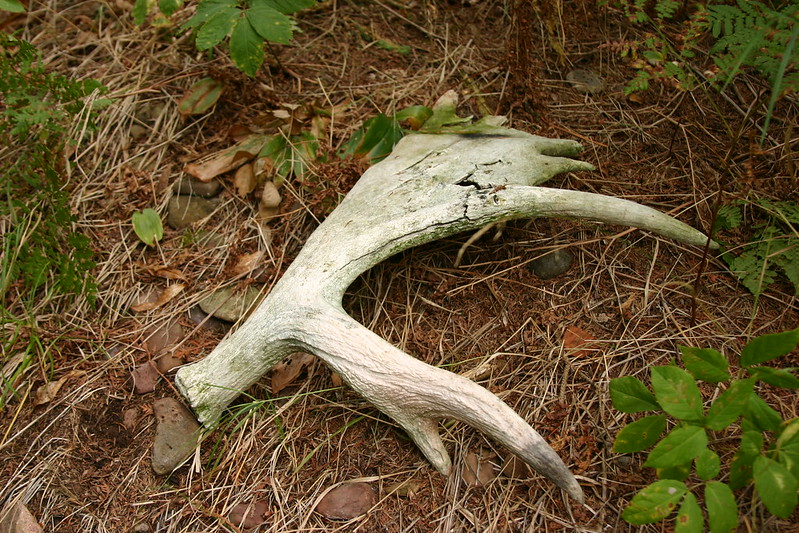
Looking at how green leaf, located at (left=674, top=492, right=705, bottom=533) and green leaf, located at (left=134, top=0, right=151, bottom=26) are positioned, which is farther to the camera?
green leaf, located at (left=134, top=0, right=151, bottom=26)

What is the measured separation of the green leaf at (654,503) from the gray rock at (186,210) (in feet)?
7.52

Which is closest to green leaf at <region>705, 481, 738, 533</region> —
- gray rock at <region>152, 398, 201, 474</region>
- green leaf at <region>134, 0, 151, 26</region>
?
A: gray rock at <region>152, 398, 201, 474</region>

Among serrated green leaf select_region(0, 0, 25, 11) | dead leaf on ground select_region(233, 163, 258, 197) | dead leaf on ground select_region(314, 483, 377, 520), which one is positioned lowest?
dead leaf on ground select_region(314, 483, 377, 520)

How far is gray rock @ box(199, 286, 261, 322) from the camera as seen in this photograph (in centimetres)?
259

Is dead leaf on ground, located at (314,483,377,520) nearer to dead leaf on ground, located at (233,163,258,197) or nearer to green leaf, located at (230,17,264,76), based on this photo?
dead leaf on ground, located at (233,163,258,197)

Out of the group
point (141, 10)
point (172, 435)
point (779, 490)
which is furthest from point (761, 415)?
point (141, 10)

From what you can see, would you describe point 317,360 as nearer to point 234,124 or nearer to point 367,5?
point 234,124

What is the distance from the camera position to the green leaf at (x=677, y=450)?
1570mm

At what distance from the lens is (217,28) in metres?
2.59

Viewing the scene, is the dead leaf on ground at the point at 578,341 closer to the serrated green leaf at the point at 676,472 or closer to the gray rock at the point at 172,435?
the serrated green leaf at the point at 676,472

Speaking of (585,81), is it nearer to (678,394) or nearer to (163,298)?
(678,394)

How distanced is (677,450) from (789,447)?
0.98ft

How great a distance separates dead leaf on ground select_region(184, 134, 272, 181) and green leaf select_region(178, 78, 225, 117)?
28 cm

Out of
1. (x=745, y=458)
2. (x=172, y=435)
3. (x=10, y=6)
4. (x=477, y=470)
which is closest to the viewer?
(x=745, y=458)
